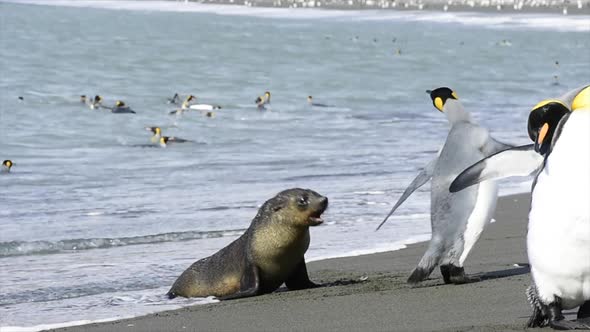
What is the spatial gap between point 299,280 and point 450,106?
3.75 feet

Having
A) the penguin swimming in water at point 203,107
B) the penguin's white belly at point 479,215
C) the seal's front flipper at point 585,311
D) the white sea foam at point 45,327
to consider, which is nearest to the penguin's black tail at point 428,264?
the penguin's white belly at point 479,215

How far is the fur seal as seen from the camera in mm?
6070

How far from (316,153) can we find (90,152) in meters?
2.62

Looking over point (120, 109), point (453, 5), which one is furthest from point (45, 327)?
point (453, 5)

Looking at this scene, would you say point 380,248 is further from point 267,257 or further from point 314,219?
point 267,257

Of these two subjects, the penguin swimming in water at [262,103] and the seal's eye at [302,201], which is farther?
the penguin swimming in water at [262,103]

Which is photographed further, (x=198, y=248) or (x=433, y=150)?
(x=433, y=150)

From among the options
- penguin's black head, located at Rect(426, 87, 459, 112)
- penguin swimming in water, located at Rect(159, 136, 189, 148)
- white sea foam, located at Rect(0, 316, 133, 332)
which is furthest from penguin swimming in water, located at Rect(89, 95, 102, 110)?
white sea foam, located at Rect(0, 316, 133, 332)

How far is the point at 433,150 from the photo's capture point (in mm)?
13055

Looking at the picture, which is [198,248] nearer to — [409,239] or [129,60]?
[409,239]

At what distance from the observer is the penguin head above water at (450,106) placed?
20.4 ft

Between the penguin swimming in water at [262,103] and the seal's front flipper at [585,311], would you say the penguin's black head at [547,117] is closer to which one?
the seal's front flipper at [585,311]

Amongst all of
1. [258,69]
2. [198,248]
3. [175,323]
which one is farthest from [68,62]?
[175,323]

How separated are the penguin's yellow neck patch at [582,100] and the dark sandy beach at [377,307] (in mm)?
747
